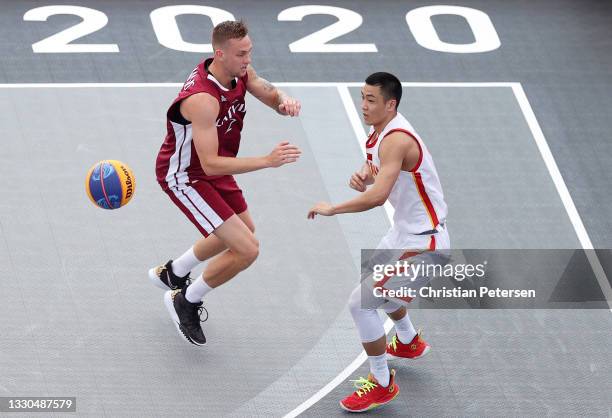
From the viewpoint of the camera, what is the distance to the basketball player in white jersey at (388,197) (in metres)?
7.52

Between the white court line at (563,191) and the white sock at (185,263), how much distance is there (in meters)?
3.38

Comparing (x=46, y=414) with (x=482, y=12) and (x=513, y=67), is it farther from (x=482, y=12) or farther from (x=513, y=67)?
(x=482, y=12)

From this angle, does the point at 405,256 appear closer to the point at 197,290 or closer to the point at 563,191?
the point at 197,290

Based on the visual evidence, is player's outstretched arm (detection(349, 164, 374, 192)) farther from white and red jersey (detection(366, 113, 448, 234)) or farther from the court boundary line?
the court boundary line

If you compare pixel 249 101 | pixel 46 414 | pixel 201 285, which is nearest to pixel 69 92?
pixel 249 101

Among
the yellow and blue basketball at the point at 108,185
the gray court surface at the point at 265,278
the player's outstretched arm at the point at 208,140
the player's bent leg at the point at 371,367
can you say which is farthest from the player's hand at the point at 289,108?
the gray court surface at the point at 265,278

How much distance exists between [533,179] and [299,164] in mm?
2204

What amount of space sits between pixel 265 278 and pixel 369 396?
1698 mm

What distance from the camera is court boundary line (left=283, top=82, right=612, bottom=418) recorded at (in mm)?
8250

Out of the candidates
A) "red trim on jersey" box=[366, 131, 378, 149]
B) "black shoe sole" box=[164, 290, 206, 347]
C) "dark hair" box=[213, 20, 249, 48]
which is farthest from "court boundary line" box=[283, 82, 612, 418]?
"dark hair" box=[213, 20, 249, 48]

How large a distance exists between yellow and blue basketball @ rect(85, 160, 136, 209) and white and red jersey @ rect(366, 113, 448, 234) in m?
1.96

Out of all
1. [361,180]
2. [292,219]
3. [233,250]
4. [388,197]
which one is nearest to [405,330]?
[388,197]

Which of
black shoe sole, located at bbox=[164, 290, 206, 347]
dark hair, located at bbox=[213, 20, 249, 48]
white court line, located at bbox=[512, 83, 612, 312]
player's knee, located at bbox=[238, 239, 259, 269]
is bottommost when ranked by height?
white court line, located at bbox=[512, 83, 612, 312]

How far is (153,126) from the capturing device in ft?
35.9
